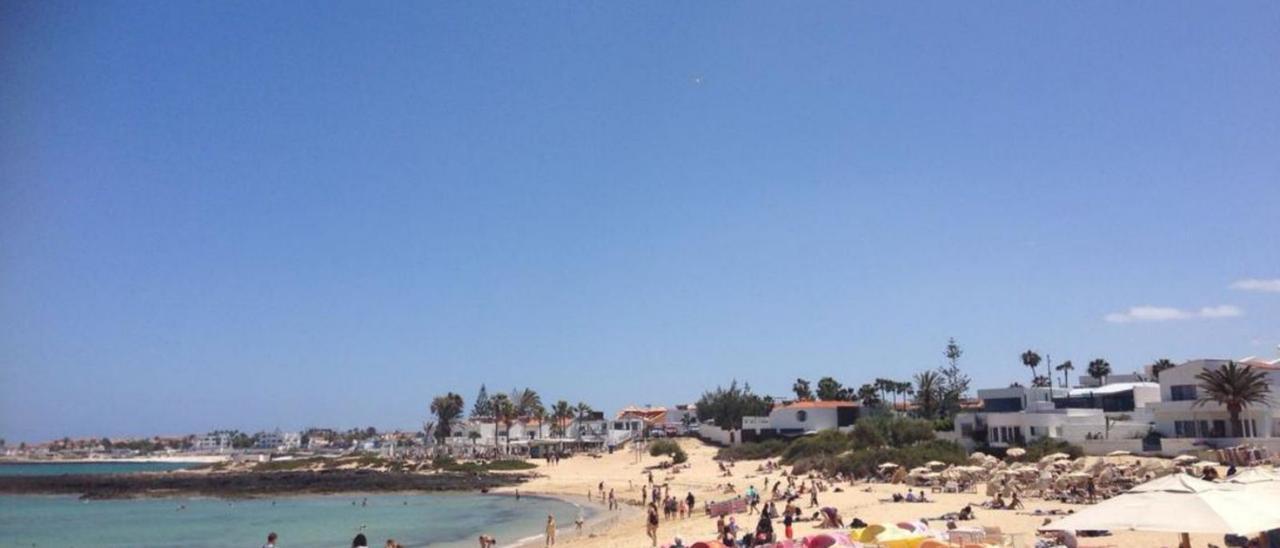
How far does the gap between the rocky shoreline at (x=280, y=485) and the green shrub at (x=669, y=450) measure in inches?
408

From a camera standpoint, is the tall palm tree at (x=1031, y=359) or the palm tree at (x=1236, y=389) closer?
the palm tree at (x=1236, y=389)

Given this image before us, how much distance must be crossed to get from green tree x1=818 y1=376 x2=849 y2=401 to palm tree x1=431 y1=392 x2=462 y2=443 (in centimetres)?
4438

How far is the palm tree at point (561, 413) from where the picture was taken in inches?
3999

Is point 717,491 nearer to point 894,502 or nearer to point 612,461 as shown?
point 894,502

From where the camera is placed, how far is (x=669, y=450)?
67000 mm

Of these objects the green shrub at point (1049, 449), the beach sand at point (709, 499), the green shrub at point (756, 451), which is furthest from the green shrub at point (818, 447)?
the green shrub at point (1049, 449)

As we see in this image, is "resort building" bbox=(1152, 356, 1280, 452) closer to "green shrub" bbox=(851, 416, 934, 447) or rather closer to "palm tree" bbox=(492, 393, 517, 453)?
"green shrub" bbox=(851, 416, 934, 447)

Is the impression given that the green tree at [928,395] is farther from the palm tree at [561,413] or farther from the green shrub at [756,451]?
the palm tree at [561,413]

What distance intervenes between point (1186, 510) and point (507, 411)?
8821 centimetres

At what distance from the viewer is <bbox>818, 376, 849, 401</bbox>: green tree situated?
86.8 m

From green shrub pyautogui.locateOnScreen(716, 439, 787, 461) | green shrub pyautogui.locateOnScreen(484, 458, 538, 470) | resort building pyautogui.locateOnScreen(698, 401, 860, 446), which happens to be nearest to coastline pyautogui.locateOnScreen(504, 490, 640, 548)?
green shrub pyautogui.locateOnScreen(716, 439, 787, 461)

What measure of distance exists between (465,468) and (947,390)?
43051 millimetres

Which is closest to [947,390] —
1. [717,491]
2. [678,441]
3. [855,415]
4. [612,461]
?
[855,415]

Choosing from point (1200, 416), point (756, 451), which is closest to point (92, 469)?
point (756, 451)
